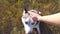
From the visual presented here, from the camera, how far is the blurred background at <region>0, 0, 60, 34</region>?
0.98 metres

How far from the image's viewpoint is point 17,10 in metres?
1.00

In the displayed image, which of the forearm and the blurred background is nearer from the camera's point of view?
the forearm

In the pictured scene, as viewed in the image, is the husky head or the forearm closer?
the forearm

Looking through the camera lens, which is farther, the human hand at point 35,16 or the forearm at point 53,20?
the human hand at point 35,16

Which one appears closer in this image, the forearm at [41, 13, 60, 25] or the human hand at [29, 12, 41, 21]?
the forearm at [41, 13, 60, 25]

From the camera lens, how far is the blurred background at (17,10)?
0.98 m

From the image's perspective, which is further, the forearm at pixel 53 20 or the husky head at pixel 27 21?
the husky head at pixel 27 21

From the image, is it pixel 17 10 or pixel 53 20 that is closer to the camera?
pixel 53 20

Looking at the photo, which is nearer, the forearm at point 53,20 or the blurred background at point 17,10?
the forearm at point 53,20

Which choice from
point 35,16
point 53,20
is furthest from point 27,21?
point 53,20

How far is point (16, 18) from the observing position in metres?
1.00

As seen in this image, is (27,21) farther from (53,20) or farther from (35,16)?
(53,20)

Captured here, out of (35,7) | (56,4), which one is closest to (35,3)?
(35,7)

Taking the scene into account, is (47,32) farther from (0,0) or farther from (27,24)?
(0,0)
